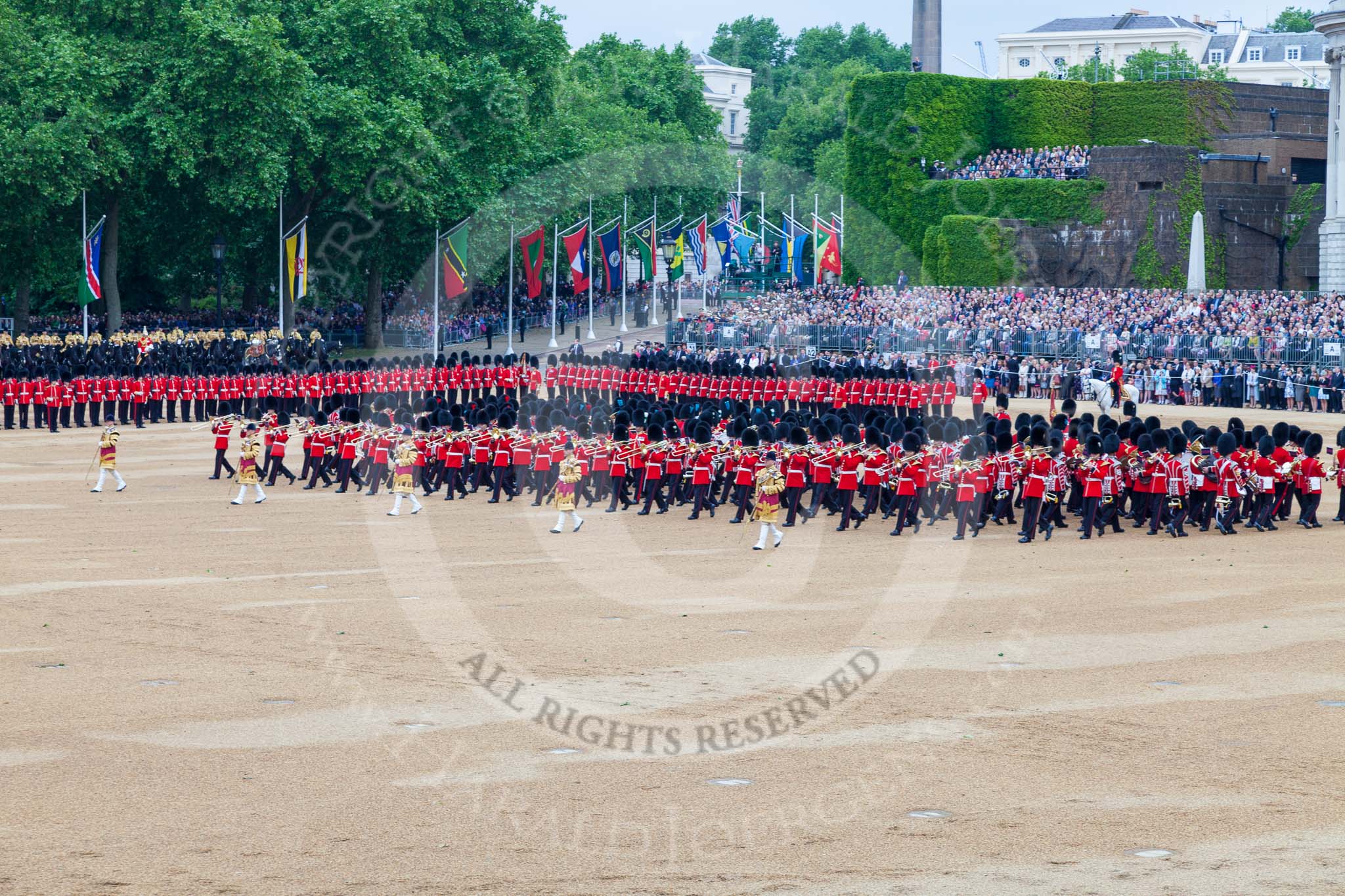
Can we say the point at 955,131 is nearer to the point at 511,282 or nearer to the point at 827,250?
the point at 827,250

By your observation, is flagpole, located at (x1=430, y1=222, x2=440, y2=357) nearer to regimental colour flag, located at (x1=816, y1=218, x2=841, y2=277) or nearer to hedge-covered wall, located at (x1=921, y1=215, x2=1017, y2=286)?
regimental colour flag, located at (x1=816, y1=218, x2=841, y2=277)

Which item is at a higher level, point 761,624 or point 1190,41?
point 1190,41

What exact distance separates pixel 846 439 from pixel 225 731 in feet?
40.3

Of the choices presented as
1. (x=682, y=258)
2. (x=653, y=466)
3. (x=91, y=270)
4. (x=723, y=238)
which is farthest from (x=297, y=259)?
(x=653, y=466)

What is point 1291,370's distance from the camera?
34688mm

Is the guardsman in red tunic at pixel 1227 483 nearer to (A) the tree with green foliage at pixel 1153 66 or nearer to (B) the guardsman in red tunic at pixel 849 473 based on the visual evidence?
(B) the guardsman in red tunic at pixel 849 473

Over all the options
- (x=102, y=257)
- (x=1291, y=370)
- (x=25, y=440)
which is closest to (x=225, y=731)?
(x=25, y=440)

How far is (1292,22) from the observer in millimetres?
126312

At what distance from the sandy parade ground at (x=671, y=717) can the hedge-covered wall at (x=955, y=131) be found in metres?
38.6

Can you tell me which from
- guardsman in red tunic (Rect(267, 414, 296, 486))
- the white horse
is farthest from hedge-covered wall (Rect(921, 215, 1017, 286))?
guardsman in red tunic (Rect(267, 414, 296, 486))

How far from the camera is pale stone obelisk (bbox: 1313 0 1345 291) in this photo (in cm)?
4572

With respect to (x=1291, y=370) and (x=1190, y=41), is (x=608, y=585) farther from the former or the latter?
(x=1190, y=41)

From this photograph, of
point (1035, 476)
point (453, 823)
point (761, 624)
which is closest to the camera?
point (453, 823)

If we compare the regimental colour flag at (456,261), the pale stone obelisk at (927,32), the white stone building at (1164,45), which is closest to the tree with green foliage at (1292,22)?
the white stone building at (1164,45)
